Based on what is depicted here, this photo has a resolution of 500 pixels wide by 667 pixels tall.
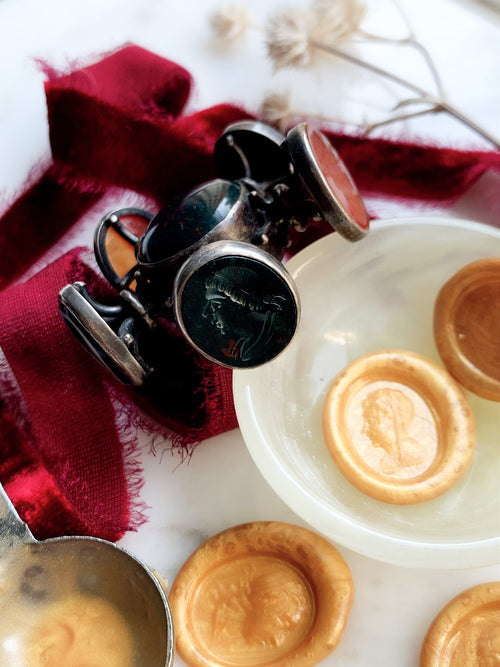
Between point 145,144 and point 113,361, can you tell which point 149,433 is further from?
point 145,144

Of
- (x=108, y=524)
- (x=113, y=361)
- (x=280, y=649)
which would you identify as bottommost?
(x=280, y=649)

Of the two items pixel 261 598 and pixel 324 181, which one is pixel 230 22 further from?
pixel 261 598

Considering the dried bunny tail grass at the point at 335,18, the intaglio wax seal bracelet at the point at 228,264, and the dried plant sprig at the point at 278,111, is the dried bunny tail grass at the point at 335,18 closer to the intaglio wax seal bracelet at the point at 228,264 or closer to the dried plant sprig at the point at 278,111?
the dried plant sprig at the point at 278,111

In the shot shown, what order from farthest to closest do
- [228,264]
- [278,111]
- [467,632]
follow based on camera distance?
[278,111]
[467,632]
[228,264]

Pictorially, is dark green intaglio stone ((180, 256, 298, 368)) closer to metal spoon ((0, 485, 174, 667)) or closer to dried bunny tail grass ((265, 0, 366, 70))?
metal spoon ((0, 485, 174, 667))

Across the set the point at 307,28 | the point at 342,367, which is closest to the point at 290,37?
the point at 307,28

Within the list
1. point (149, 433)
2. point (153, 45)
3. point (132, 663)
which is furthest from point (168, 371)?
point (153, 45)

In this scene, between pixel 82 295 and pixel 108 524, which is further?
pixel 108 524
